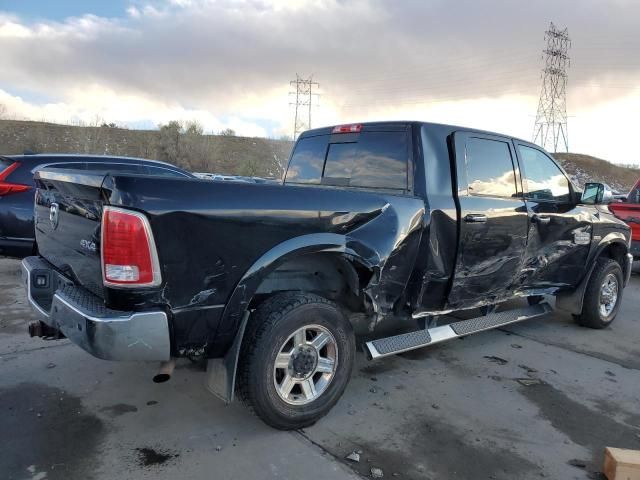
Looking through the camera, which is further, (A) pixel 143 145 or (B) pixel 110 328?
(A) pixel 143 145

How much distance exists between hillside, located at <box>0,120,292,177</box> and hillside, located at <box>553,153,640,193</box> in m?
42.1

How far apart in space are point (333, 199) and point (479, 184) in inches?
64.7

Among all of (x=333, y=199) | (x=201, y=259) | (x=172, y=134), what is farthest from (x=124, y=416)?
(x=172, y=134)

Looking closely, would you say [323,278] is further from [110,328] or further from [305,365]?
[110,328]

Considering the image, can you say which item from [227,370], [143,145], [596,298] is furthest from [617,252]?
[143,145]

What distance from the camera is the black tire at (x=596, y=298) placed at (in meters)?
5.93

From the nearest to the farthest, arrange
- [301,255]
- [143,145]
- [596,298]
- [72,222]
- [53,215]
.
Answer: [72,222] → [301,255] → [53,215] → [596,298] → [143,145]

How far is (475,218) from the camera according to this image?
14.0ft

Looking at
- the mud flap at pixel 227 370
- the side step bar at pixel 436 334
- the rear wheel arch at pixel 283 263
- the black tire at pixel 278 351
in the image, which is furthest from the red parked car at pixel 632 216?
the mud flap at pixel 227 370

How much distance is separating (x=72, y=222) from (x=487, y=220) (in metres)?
3.16

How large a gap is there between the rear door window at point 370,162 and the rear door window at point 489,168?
2.14ft

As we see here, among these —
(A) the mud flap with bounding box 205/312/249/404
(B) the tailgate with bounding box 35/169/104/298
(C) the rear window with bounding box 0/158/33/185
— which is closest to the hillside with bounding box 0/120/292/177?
(C) the rear window with bounding box 0/158/33/185

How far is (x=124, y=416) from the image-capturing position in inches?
141

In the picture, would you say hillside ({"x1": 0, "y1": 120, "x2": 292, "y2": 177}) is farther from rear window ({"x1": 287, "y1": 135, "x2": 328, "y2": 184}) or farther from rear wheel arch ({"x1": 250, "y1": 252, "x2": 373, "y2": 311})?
rear wheel arch ({"x1": 250, "y1": 252, "x2": 373, "y2": 311})
